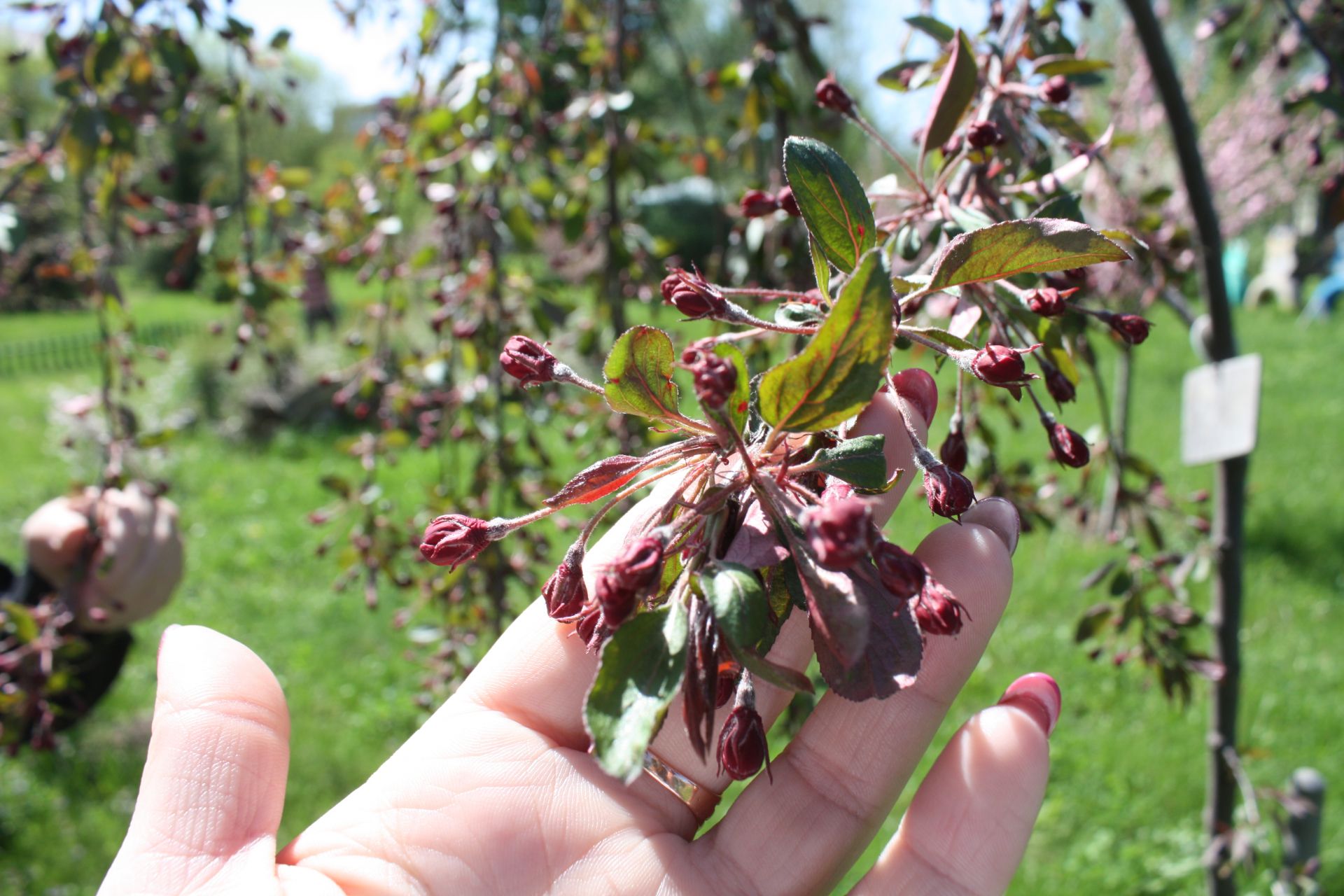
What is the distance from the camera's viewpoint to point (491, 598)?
2520 mm

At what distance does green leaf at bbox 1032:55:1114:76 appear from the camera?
142cm

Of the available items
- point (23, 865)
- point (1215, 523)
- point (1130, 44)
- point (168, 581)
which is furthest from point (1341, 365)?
point (23, 865)

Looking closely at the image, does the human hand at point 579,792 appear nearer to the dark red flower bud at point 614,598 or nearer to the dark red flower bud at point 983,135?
the dark red flower bud at point 983,135

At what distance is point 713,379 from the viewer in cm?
74

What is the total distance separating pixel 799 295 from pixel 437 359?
1.87m

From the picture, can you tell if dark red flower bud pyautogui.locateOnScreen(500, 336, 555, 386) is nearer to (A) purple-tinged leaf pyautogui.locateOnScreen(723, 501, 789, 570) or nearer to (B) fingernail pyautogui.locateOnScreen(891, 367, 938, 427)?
(A) purple-tinged leaf pyautogui.locateOnScreen(723, 501, 789, 570)

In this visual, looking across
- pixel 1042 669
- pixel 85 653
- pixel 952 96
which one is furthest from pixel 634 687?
pixel 1042 669

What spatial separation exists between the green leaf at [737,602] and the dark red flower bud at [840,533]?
6 cm

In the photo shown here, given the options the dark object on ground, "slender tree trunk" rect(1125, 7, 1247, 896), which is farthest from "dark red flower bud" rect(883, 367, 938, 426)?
the dark object on ground

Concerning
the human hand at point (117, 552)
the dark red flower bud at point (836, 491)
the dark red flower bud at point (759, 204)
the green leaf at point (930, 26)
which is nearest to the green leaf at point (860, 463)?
the dark red flower bud at point (836, 491)

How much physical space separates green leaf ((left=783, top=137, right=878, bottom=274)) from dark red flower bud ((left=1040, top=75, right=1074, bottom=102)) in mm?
489

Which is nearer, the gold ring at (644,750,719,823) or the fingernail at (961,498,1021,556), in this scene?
the fingernail at (961,498,1021,556)

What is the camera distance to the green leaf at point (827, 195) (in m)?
0.87

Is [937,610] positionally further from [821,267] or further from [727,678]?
[821,267]
